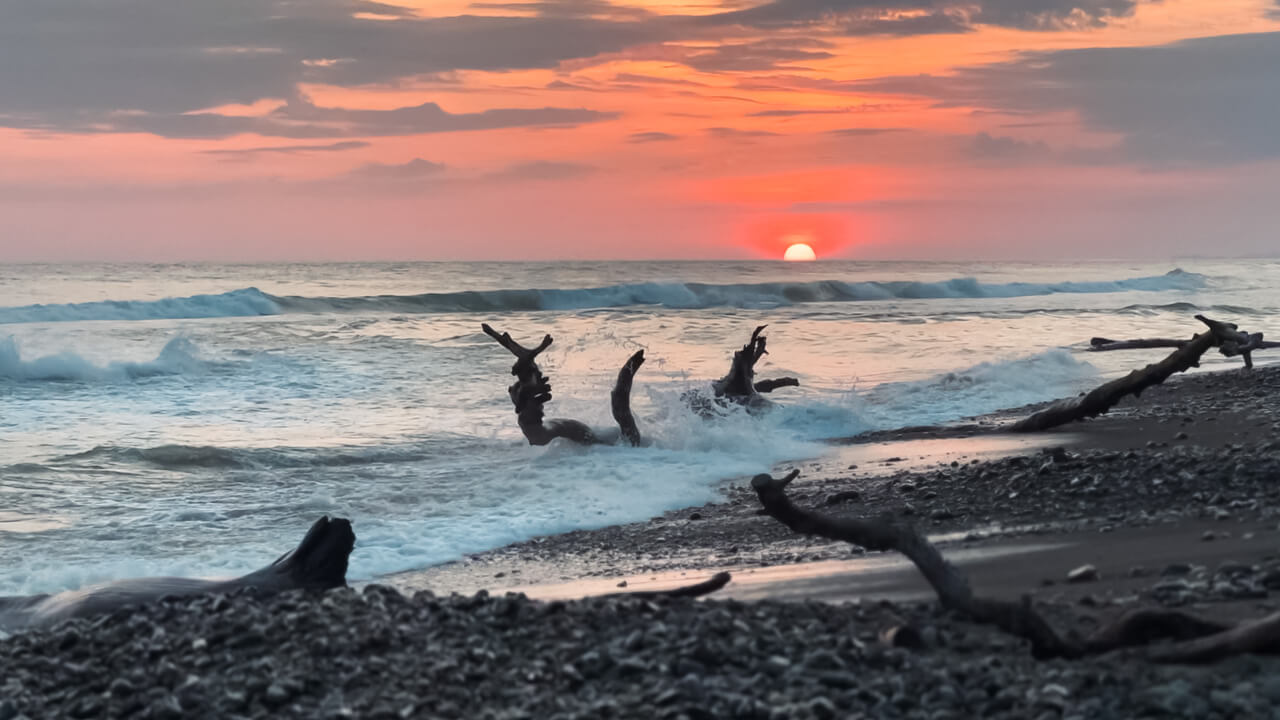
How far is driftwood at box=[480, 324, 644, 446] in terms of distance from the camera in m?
14.6

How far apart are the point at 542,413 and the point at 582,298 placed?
40.7 metres

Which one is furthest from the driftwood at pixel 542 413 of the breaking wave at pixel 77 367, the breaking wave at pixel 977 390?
the breaking wave at pixel 77 367

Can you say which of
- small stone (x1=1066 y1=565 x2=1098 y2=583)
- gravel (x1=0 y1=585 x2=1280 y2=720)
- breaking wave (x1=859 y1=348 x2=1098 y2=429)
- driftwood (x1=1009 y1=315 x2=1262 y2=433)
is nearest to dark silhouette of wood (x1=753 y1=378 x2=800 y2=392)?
breaking wave (x1=859 y1=348 x2=1098 y2=429)

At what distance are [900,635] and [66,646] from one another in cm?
378

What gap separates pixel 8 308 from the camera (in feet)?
135

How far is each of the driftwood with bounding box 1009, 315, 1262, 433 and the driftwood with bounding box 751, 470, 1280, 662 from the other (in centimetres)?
690

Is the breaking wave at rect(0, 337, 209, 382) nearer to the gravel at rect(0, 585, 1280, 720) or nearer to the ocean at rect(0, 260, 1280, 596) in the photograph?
the ocean at rect(0, 260, 1280, 596)

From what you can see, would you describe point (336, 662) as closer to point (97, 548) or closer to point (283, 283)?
point (97, 548)

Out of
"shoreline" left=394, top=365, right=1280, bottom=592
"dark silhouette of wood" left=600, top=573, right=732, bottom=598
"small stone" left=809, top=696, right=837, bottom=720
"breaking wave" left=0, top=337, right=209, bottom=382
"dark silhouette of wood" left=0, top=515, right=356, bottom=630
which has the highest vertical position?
"small stone" left=809, top=696, right=837, bottom=720

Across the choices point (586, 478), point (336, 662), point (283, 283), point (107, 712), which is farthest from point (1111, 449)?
point (283, 283)

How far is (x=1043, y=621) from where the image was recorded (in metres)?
4.40

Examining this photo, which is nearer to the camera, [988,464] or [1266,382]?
[988,464]

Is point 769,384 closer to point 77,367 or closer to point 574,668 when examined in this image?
point 574,668

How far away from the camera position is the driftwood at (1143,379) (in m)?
11.5
